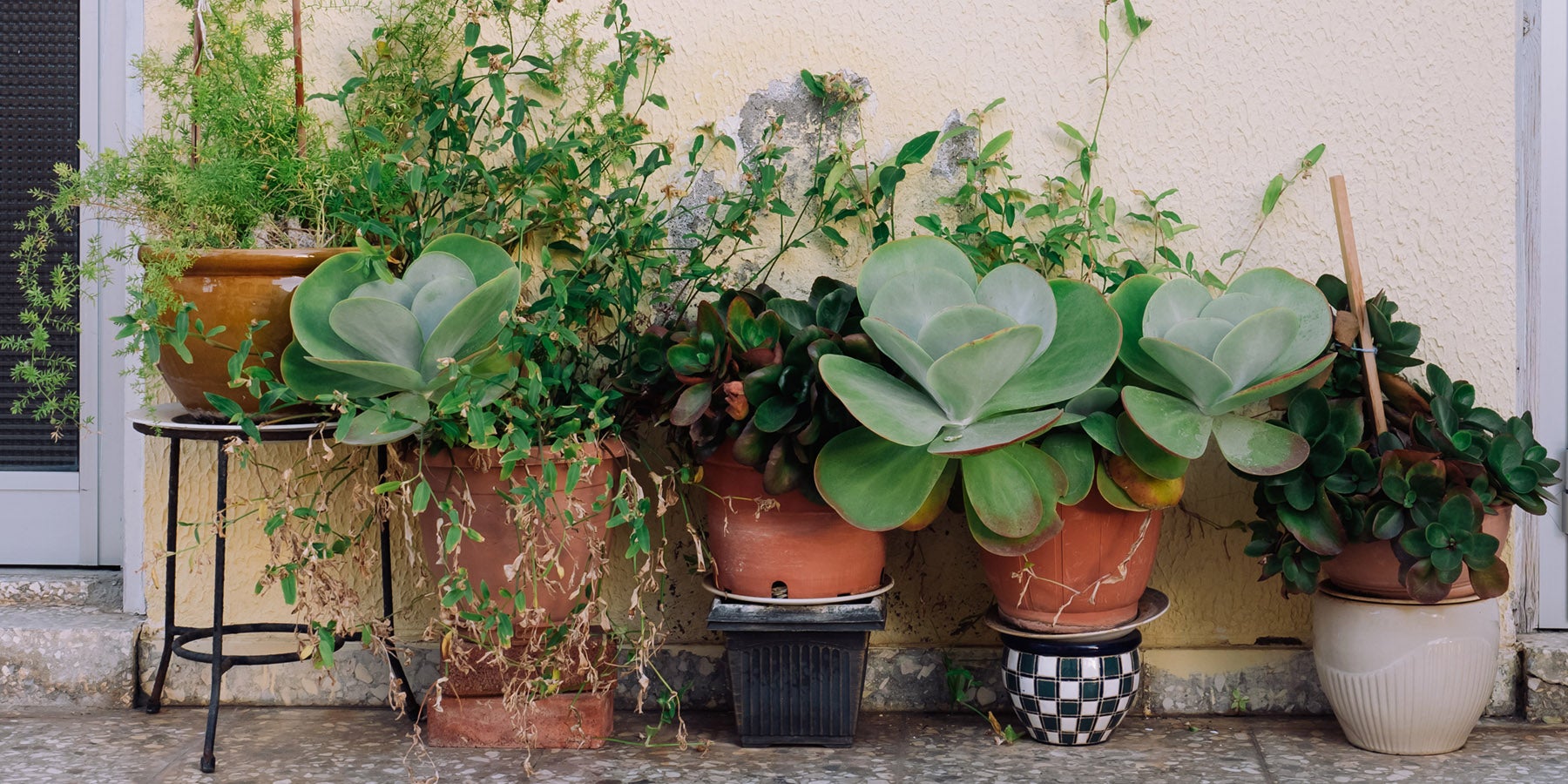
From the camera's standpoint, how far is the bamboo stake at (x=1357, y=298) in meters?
1.86

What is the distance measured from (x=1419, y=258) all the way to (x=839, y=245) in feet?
3.46

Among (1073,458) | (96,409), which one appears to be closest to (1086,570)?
(1073,458)

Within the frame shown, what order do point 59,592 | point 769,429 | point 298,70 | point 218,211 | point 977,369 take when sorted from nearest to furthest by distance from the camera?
point 977,369, point 769,429, point 218,211, point 298,70, point 59,592

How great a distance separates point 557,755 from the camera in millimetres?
1920

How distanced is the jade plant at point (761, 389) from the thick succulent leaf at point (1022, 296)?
7.8 inches

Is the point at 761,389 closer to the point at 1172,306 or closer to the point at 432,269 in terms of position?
the point at 432,269

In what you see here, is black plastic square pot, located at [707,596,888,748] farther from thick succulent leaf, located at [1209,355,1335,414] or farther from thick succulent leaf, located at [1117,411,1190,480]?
thick succulent leaf, located at [1209,355,1335,414]

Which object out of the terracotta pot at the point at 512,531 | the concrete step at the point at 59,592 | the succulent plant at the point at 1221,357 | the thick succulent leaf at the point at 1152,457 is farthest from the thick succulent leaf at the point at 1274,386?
the concrete step at the point at 59,592

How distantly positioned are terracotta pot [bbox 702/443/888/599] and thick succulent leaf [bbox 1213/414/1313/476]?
1.91 feet

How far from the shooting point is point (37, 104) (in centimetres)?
238

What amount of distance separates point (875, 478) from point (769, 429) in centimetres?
18

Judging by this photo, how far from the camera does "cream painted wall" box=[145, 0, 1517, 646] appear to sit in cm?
209

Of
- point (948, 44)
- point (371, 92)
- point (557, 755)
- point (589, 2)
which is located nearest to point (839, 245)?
point (948, 44)

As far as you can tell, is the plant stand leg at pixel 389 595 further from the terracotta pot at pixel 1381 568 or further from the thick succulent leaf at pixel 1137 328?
the terracotta pot at pixel 1381 568
